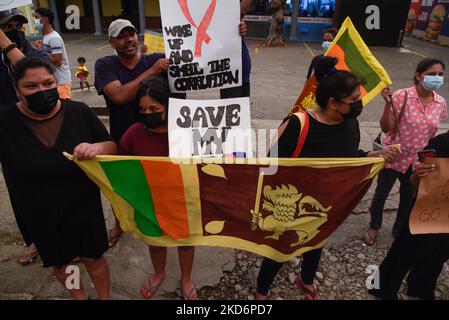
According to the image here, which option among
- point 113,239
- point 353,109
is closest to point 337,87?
point 353,109

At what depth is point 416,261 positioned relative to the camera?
8.32 feet

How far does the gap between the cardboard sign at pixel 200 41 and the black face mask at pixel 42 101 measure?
100 cm

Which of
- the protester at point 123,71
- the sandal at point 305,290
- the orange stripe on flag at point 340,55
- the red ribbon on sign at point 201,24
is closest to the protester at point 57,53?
the protester at point 123,71

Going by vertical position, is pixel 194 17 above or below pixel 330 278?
above

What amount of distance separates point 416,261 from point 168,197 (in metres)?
1.92

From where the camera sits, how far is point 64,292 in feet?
8.95

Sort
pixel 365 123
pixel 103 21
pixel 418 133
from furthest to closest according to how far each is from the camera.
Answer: pixel 103 21
pixel 365 123
pixel 418 133

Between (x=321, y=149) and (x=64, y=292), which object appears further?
(x=64, y=292)

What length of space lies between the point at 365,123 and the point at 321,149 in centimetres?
483

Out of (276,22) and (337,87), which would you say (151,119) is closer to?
(337,87)

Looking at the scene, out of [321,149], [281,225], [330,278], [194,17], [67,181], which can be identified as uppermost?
[194,17]

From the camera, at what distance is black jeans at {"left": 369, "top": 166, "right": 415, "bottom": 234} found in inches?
122
